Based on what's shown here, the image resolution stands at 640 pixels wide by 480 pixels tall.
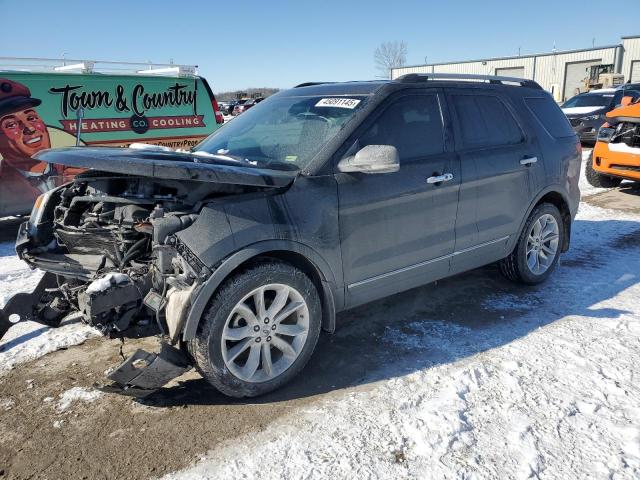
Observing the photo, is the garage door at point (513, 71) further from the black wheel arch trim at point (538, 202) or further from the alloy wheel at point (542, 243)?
the alloy wheel at point (542, 243)

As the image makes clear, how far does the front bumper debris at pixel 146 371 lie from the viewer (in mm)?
2801

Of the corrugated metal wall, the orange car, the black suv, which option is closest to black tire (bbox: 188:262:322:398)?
the black suv

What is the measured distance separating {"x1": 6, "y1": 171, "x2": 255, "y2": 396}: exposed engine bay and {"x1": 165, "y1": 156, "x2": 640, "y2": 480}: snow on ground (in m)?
0.78

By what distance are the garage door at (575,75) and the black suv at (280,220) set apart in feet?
145

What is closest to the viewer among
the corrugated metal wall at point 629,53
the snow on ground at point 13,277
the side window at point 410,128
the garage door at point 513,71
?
the side window at point 410,128

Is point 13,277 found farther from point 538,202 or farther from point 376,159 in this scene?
point 538,202

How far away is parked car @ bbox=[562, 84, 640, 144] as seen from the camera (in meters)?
15.5

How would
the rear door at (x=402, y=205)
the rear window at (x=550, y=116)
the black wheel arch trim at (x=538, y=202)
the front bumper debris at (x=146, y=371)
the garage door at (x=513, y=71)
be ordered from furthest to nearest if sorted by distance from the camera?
1. the garage door at (x=513, y=71)
2. the rear window at (x=550, y=116)
3. the black wheel arch trim at (x=538, y=202)
4. the rear door at (x=402, y=205)
5. the front bumper debris at (x=146, y=371)

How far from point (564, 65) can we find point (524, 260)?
4573cm

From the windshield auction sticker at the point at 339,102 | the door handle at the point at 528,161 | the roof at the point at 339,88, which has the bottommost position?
the door handle at the point at 528,161

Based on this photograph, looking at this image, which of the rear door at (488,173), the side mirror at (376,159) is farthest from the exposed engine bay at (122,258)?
the rear door at (488,173)

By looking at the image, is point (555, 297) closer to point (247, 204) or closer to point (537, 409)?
point (537, 409)

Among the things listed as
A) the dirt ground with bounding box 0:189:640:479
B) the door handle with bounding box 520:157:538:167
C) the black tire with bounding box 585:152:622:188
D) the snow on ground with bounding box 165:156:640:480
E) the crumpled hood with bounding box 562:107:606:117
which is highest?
the door handle with bounding box 520:157:538:167

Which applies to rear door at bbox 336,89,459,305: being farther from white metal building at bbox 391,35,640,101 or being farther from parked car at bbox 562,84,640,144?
white metal building at bbox 391,35,640,101
